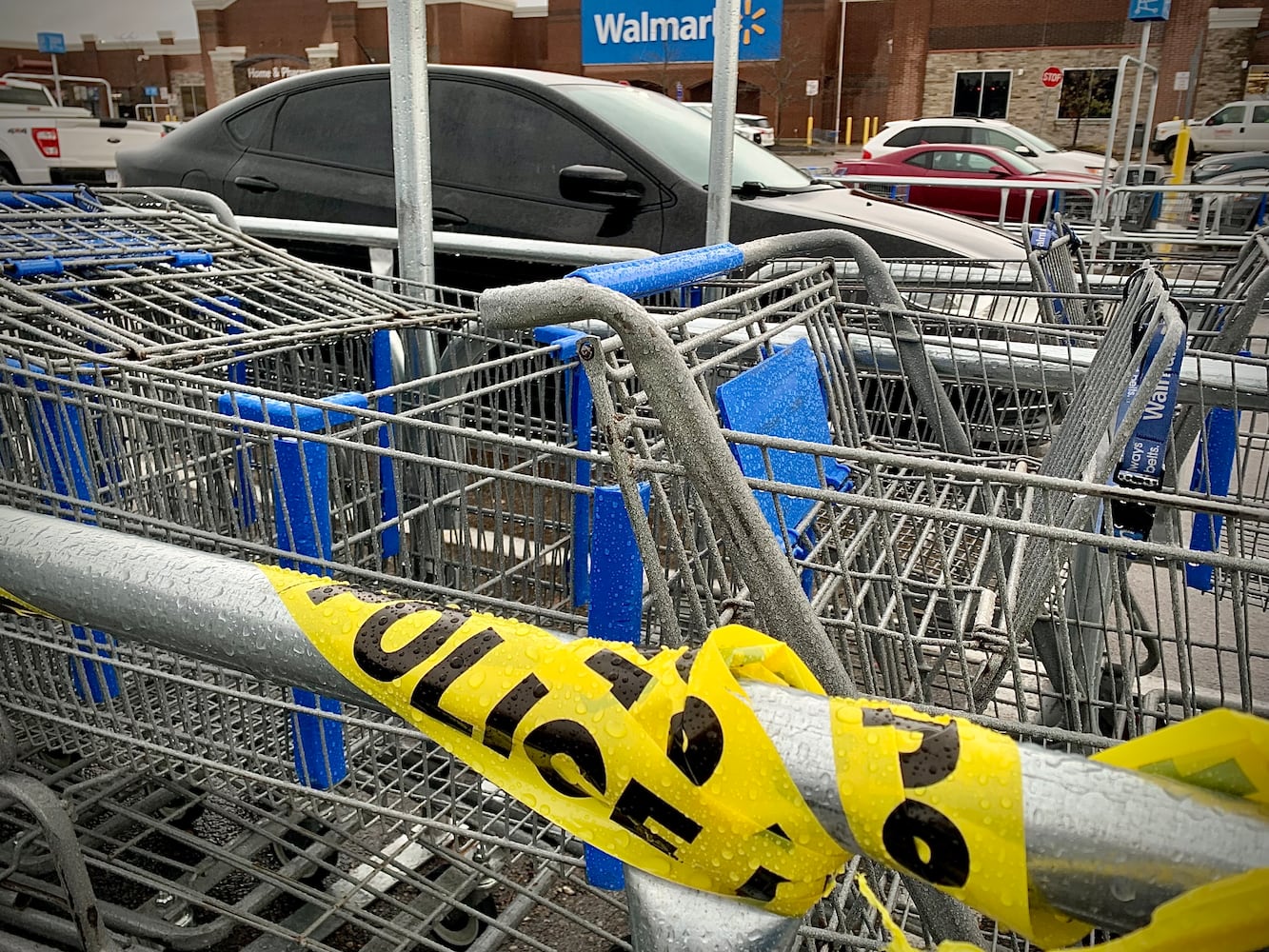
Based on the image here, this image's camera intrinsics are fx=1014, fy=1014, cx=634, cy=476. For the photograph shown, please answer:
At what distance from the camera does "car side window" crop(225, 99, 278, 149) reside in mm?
6355

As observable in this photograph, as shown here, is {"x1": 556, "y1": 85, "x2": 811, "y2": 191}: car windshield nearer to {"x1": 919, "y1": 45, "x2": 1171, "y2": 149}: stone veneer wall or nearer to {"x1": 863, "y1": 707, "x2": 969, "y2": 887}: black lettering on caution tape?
{"x1": 863, "y1": 707, "x2": 969, "y2": 887}: black lettering on caution tape

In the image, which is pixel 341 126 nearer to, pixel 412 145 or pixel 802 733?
pixel 412 145

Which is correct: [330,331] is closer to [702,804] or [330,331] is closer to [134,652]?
[134,652]

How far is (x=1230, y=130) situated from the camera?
22750mm

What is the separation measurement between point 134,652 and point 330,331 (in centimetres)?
97

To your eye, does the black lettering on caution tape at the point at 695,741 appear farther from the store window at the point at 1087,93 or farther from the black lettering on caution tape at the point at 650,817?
the store window at the point at 1087,93

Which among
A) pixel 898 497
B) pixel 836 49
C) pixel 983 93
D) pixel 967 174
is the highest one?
pixel 836 49

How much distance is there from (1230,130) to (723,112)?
2334 centimetres

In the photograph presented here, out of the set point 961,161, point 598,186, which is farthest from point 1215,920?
point 961,161

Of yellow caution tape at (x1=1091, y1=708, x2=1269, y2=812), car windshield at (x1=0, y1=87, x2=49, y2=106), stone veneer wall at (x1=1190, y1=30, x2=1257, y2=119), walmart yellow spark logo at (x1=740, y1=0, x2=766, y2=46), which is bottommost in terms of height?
yellow caution tape at (x1=1091, y1=708, x2=1269, y2=812)

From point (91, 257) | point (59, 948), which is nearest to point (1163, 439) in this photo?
point (59, 948)

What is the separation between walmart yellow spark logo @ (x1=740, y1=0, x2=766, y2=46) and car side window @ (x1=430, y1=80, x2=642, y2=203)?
74.7 inches

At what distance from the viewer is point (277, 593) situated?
1.07 meters

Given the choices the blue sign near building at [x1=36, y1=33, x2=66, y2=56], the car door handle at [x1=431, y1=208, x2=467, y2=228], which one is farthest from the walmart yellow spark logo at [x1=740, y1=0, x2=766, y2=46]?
the blue sign near building at [x1=36, y1=33, x2=66, y2=56]
